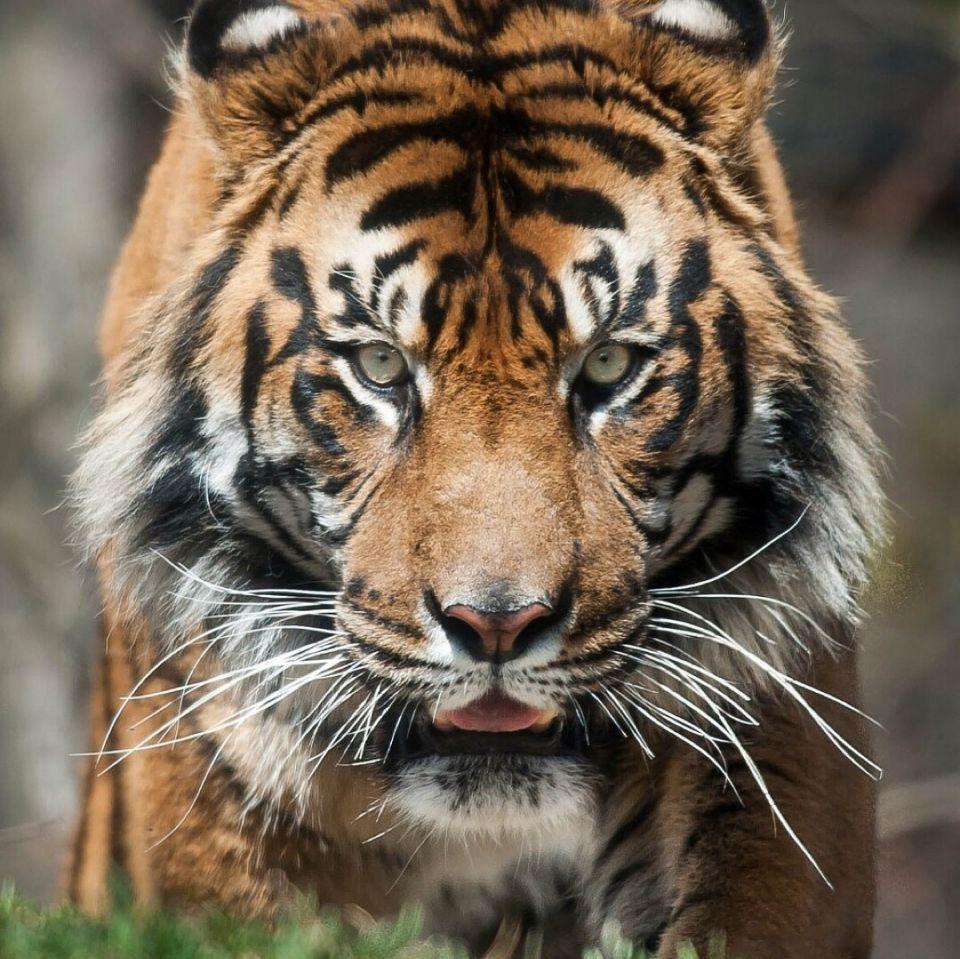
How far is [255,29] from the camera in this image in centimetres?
342

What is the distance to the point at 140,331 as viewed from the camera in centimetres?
360

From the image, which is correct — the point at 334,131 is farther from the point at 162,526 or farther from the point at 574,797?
the point at 574,797

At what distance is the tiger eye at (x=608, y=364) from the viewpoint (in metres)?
3.11

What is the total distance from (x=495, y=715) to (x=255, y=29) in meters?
1.45

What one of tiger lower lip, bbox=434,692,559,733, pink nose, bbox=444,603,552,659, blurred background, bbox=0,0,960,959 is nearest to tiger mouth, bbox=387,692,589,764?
tiger lower lip, bbox=434,692,559,733

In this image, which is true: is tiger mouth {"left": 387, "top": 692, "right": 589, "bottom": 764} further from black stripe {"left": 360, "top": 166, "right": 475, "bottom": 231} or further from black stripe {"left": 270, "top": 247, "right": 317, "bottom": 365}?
black stripe {"left": 360, "top": 166, "right": 475, "bottom": 231}

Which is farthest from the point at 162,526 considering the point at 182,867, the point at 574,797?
the point at 574,797

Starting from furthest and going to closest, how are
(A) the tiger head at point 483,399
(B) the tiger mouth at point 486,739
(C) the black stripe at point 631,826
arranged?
(C) the black stripe at point 631,826 < (B) the tiger mouth at point 486,739 < (A) the tiger head at point 483,399

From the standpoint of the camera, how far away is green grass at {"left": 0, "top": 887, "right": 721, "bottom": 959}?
2443mm

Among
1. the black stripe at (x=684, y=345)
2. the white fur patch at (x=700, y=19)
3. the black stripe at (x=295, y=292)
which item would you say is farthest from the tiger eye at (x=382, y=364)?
the white fur patch at (x=700, y=19)

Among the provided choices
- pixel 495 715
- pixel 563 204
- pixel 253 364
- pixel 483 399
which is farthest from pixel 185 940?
pixel 563 204

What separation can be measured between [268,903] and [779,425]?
149 centimetres

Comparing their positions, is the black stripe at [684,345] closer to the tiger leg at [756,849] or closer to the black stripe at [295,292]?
the black stripe at [295,292]

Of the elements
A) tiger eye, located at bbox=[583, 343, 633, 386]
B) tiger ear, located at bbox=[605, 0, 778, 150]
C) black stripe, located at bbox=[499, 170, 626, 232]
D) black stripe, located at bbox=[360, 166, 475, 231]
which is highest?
tiger ear, located at bbox=[605, 0, 778, 150]
